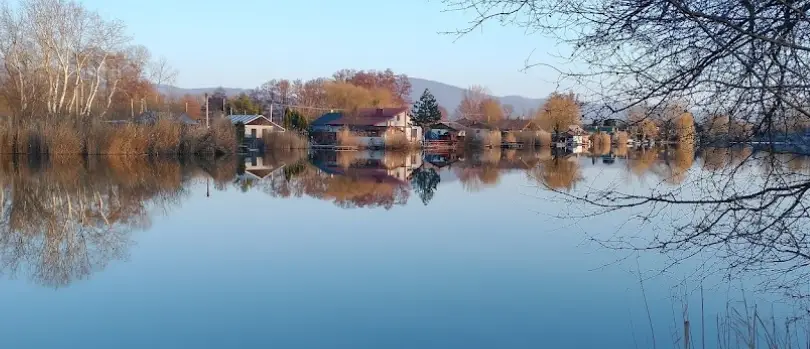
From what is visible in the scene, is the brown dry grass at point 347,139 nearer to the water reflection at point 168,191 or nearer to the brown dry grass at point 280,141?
the brown dry grass at point 280,141

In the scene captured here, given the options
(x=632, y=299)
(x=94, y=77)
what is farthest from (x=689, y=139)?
(x=94, y=77)

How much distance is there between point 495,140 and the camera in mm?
53406

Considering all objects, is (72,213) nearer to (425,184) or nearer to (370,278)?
(370,278)

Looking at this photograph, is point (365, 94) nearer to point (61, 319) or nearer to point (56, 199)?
point (56, 199)

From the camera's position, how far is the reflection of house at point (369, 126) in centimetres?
4853

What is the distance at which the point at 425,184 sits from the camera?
733 inches

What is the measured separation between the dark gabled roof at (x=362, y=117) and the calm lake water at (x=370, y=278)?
3779 cm

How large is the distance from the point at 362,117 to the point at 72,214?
4095 cm

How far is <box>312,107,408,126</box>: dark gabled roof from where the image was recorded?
5084 cm

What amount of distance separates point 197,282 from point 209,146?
2711 cm

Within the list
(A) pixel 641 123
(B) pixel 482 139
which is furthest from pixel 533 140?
(A) pixel 641 123

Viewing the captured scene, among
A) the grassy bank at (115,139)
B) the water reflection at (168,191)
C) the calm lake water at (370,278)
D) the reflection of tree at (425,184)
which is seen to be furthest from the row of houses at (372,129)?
the calm lake water at (370,278)

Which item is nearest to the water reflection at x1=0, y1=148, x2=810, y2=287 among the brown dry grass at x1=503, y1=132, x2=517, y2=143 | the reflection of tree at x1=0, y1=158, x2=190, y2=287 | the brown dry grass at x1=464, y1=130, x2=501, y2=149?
the reflection of tree at x1=0, y1=158, x2=190, y2=287

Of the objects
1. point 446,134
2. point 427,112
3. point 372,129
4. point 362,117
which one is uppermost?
point 427,112
